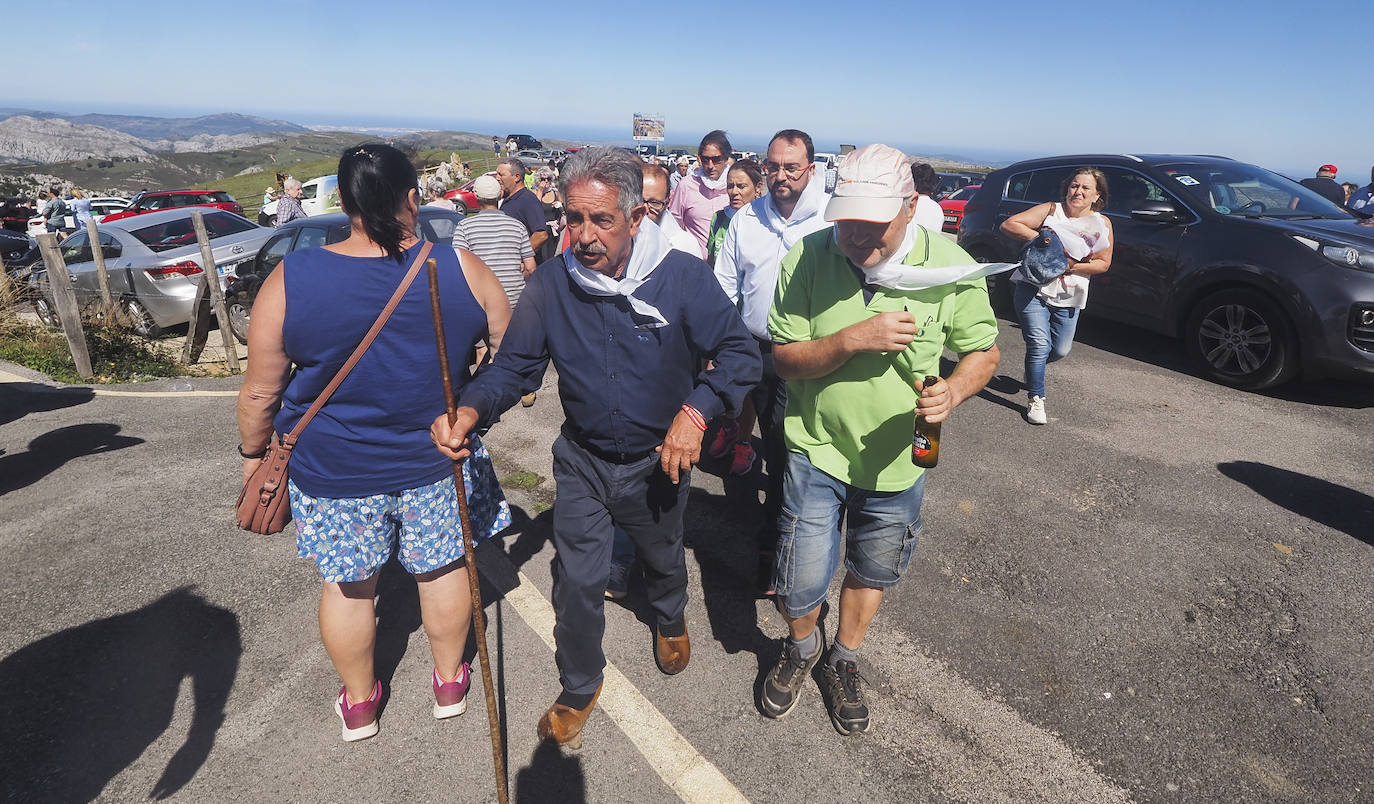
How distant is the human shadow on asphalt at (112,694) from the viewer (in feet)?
7.93

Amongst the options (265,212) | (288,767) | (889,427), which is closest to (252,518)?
(288,767)

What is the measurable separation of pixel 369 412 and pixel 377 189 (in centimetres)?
69

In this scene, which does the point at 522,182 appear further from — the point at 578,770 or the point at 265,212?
the point at 265,212

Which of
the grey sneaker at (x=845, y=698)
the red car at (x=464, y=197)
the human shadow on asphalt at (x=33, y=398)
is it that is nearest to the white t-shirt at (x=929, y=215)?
the grey sneaker at (x=845, y=698)

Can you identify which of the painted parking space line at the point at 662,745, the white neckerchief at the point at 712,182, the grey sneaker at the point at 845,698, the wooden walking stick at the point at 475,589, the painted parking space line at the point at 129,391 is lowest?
the painted parking space line at the point at 129,391

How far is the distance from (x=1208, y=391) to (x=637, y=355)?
607 centimetres

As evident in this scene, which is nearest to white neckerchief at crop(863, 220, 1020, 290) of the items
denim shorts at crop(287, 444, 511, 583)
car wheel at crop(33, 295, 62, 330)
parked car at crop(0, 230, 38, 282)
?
denim shorts at crop(287, 444, 511, 583)

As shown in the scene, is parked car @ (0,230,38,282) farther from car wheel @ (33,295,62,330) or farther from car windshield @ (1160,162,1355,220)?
car windshield @ (1160,162,1355,220)

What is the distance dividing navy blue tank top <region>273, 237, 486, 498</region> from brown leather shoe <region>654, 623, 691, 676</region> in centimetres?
117

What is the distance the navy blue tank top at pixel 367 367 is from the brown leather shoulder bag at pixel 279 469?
0.02 m

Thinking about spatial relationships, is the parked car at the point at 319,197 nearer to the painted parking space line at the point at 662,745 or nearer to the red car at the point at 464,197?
the red car at the point at 464,197

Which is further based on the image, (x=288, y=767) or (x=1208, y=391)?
(x=1208, y=391)

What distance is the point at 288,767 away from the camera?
8.04ft

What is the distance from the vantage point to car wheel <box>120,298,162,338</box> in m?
9.27
